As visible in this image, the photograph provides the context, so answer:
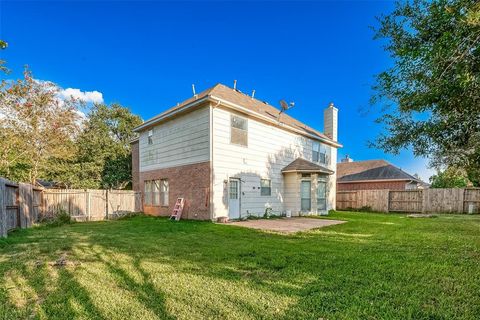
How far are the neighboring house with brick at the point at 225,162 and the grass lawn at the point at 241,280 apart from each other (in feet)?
17.7

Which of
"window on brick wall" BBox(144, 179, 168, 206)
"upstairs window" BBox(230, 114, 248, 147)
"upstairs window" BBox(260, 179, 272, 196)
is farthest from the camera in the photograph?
"window on brick wall" BBox(144, 179, 168, 206)

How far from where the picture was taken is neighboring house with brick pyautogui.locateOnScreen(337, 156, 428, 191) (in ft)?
79.6

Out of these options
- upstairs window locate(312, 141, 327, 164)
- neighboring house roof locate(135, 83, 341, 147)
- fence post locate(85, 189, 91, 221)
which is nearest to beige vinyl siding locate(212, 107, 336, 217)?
neighboring house roof locate(135, 83, 341, 147)

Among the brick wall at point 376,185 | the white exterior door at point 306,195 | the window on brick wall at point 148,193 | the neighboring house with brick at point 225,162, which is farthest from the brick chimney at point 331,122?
the window on brick wall at point 148,193

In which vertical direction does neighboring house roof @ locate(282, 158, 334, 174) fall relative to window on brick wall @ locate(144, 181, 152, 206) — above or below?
above

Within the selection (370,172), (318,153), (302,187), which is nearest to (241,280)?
(302,187)

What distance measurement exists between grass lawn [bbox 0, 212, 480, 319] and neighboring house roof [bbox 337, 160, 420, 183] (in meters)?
20.4

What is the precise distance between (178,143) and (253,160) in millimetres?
3944

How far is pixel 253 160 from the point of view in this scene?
505 inches

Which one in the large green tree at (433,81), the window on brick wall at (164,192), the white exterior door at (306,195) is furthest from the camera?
the white exterior door at (306,195)

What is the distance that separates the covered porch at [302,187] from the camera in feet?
45.9

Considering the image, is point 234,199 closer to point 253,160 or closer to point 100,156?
point 253,160

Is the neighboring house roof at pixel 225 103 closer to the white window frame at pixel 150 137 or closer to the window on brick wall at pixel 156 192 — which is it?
the white window frame at pixel 150 137

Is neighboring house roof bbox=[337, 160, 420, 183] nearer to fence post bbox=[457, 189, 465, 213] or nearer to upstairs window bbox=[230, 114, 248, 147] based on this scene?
fence post bbox=[457, 189, 465, 213]
